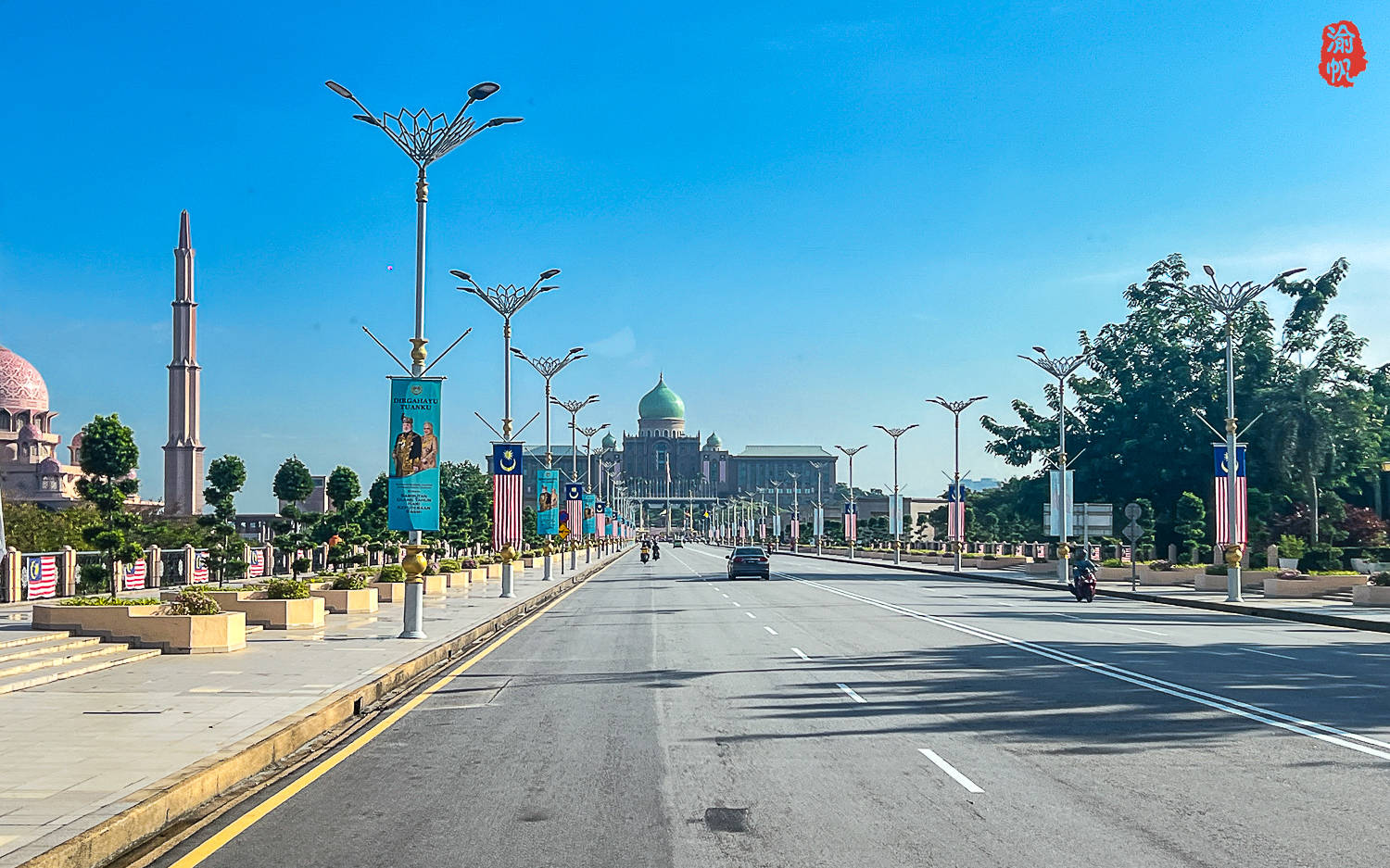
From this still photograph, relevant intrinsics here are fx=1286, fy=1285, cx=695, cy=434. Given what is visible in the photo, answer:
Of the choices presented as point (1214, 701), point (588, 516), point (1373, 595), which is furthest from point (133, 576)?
point (588, 516)

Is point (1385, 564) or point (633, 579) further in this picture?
point (633, 579)

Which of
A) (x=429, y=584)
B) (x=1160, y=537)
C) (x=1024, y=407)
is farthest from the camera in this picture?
(x=1024, y=407)

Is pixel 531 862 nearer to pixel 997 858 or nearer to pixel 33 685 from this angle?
pixel 997 858

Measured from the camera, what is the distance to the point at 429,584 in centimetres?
3938

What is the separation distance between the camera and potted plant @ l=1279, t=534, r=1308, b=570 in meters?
52.2

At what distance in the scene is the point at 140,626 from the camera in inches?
765

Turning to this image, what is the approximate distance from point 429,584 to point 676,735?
2832 cm

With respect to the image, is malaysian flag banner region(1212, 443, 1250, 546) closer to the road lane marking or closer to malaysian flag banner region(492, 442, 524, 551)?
the road lane marking

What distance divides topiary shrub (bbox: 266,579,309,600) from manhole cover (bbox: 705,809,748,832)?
17.9 m

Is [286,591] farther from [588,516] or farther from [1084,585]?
[588,516]

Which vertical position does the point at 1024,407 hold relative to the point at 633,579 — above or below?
above

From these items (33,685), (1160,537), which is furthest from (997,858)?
(1160,537)

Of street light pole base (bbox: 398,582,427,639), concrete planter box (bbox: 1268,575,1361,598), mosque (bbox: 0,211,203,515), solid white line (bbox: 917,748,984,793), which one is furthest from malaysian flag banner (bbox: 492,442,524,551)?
mosque (bbox: 0,211,203,515)

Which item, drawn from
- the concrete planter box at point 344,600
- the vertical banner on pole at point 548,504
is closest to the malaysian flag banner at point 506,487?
the vertical banner on pole at point 548,504
